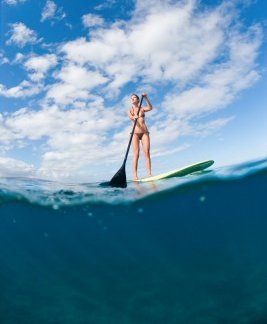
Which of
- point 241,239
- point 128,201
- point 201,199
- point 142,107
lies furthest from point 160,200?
point 241,239

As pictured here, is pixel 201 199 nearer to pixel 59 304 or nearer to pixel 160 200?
pixel 160 200

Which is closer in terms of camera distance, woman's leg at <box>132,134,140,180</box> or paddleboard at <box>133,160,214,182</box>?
paddleboard at <box>133,160,214,182</box>

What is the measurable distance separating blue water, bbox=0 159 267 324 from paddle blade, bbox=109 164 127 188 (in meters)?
0.24

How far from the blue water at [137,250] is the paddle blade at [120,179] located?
236 millimetres

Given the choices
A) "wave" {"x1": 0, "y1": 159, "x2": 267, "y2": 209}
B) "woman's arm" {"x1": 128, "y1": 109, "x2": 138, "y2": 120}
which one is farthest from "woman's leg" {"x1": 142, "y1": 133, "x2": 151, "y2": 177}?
"woman's arm" {"x1": 128, "y1": 109, "x2": 138, "y2": 120}

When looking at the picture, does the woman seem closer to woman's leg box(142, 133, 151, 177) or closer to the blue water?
woman's leg box(142, 133, 151, 177)

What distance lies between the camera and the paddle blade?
31.2 feet

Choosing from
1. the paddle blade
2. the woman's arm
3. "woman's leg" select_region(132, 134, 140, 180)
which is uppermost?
the woman's arm

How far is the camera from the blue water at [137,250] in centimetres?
969

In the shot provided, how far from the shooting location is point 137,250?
507 inches

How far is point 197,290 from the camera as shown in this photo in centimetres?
1091

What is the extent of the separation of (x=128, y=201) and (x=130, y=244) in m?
3.79

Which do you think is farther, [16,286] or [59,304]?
[16,286]

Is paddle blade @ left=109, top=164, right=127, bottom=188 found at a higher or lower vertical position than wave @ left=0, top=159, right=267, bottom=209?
higher
